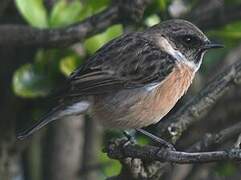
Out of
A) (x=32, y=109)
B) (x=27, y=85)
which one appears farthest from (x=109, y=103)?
(x=32, y=109)

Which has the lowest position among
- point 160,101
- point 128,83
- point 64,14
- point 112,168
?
point 112,168

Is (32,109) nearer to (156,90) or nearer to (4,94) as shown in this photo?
(4,94)

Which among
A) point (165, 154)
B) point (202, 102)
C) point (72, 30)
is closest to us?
point (165, 154)

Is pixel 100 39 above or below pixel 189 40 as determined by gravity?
above

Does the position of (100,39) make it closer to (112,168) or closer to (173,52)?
(173,52)

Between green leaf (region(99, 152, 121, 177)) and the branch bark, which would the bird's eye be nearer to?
the branch bark

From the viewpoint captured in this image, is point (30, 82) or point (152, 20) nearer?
point (30, 82)

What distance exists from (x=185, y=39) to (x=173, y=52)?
0.48 ft

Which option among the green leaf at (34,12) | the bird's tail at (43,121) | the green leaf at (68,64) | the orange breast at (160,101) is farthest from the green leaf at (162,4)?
the bird's tail at (43,121)

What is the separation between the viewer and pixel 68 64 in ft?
19.9

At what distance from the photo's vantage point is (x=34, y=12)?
5.98 meters

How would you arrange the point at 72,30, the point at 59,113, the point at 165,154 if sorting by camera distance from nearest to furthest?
1. the point at 165,154
2. the point at 59,113
3. the point at 72,30

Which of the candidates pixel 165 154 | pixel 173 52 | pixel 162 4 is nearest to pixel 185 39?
pixel 173 52

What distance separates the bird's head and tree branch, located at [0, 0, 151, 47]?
277mm
